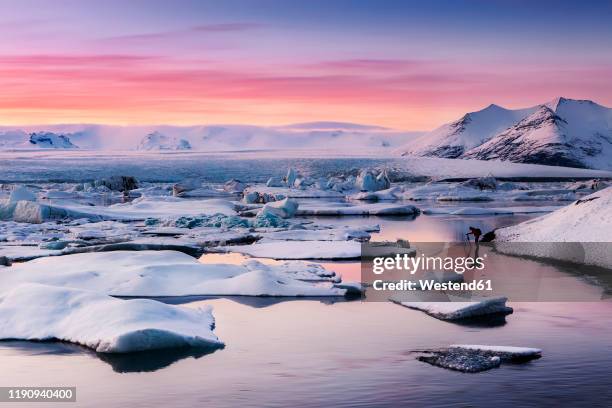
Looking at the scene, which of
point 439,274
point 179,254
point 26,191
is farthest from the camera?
point 26,191

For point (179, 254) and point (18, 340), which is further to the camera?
point (179, 254)

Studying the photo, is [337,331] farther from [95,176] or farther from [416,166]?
[416,166]

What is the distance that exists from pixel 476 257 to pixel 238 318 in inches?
389

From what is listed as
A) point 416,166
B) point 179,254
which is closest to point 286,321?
point 179,254

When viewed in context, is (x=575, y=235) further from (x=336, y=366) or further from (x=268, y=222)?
(x=268, y=222)

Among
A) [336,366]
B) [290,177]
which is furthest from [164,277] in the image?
[290,177]

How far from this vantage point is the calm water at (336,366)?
925 centimetres

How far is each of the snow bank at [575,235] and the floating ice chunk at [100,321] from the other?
965 cm

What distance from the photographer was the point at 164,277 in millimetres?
16062

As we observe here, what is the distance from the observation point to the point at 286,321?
13.2 m

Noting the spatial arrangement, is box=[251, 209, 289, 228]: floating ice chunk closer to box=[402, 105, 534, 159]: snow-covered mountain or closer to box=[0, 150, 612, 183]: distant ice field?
box=[0, 150, 612, 183]: distant ice field

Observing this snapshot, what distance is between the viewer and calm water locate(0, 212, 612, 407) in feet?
30.3

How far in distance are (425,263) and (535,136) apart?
127826 millimetres

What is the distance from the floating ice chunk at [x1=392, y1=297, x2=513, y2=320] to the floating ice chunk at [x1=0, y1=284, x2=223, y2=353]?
361cm
